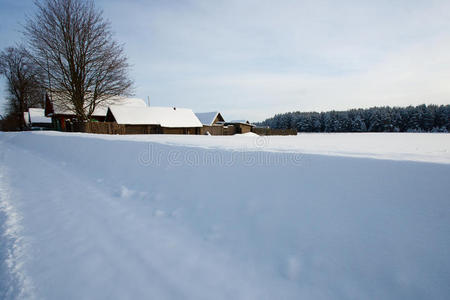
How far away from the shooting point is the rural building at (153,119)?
23.2m

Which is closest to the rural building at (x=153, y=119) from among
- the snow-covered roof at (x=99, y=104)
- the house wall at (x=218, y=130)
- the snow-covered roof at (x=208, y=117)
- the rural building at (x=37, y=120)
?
the house wall at (x=218, y=130)

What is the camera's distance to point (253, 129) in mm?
45156

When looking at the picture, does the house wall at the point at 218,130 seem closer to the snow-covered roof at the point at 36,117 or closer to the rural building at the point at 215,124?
the rural building at the point at 215,124

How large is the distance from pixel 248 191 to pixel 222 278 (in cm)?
141

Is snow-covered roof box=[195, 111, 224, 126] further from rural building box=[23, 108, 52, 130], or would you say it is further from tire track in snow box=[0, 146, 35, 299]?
tire track in snow box=[0, 146, 35, 299]

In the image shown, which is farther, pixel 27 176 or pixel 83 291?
pixel 27 176

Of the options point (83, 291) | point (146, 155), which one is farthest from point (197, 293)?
point (146, 155)

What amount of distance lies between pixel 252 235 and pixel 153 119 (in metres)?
24.8

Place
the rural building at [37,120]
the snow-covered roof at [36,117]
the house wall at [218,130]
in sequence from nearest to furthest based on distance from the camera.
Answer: the house wall at [218,130] → the rural building at [37,120] → the snow-covered roof at [36,117]

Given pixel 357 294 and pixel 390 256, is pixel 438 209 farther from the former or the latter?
pixel 357 294

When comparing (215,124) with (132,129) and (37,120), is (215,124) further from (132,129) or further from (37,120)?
(37,120)

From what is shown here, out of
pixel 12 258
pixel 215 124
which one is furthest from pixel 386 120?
pixel 12 258

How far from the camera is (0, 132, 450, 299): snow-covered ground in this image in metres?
1.90

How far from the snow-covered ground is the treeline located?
7398cm
